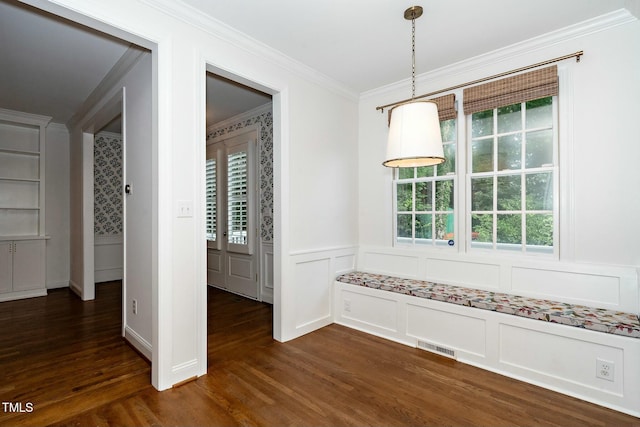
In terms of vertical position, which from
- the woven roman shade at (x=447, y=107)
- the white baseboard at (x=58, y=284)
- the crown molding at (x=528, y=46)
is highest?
the crown molding at (x=528, y=46)

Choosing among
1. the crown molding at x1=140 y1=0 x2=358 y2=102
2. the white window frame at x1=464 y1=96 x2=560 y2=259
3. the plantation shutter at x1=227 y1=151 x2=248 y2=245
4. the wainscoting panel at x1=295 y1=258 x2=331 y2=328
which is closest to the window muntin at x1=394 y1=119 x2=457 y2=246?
the white window frame at x1=464 y1=96 x2=560 y2=259

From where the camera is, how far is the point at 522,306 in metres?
2.45

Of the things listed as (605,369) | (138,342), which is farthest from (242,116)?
(605,369)

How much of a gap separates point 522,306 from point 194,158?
9.10 feet

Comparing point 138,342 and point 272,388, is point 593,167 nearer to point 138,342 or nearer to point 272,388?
point 272,388

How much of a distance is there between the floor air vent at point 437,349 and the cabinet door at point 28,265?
5.41m

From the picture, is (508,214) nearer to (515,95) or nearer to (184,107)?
(515,95)

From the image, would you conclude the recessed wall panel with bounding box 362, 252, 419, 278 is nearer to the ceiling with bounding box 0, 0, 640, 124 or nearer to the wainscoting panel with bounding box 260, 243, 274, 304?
the wainscoting panel with bounding box 260, 243, 274, 304

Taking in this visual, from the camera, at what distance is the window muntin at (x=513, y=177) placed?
2762mm

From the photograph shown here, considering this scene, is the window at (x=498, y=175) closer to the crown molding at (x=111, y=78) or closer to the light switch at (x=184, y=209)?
the light switch at (x=184, y=209)

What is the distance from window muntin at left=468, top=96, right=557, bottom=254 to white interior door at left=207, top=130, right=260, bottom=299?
2.89 meters

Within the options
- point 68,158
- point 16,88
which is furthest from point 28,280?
point 16,88

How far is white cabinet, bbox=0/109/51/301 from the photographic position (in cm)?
449

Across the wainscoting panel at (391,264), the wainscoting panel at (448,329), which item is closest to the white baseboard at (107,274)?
the wainscoting panel at (391,264)
